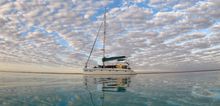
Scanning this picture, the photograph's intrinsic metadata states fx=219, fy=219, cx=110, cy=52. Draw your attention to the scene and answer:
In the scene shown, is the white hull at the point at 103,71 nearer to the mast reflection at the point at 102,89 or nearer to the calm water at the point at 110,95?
the mast reflection at the point at 102,89

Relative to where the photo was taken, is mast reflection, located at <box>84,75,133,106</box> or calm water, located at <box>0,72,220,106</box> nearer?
calm water, located at <box>0,72,220,106</box>

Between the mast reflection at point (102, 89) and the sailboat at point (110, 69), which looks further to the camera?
the sailboat at point (110, 69)

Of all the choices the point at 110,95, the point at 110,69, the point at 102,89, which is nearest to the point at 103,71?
the point at 110,69

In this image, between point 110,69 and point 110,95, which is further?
point 110,69

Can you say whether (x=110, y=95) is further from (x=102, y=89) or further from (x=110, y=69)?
(x=110, y=69)

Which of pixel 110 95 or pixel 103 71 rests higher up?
pixel 103 71

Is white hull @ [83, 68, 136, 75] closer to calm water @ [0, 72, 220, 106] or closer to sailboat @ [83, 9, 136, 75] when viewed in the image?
sailboat @ [83, 9, 136, 75]

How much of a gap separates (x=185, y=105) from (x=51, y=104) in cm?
797

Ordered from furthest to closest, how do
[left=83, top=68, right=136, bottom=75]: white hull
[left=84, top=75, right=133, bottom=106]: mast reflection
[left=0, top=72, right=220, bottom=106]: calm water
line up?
[left=83, top=68, right=136, bottom=75]: white hull, [left=84, top=75, right=133, bottom=106]: mast reflection, [left=0, top=72, right=220, bottom=106]: calm water

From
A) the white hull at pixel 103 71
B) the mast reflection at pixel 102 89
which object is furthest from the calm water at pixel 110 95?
the white hull at pixel 103 71

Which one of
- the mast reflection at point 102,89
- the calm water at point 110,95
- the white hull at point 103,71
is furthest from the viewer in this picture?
the white hull at point 103,71

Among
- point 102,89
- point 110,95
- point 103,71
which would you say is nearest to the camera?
point 110,95

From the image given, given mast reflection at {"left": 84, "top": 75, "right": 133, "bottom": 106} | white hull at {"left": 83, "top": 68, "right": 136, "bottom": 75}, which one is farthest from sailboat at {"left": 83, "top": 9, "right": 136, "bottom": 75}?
mast reflection at {"left": 84, "top": 75, "right": 133, "bottom": 106}

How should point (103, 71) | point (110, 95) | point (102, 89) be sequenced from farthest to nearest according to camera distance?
point (103, 71)
point (102, 89)
point (110, 95)
